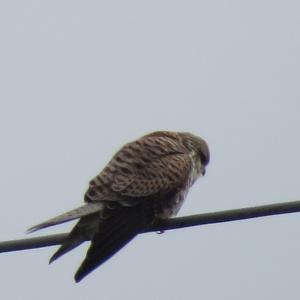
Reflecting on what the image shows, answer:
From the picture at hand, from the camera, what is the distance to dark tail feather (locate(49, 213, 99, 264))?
648 cm

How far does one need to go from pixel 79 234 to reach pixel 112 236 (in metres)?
0.30

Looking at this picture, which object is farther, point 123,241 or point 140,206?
point 140,206

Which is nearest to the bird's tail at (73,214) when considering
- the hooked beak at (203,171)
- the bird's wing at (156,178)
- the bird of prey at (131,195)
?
the bird of prey at (131,195)

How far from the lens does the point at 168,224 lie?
6980mm

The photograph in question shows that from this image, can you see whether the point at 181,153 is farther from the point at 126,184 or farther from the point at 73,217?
the point at 73,217

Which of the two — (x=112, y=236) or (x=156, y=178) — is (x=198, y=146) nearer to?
(x=156, y=178)

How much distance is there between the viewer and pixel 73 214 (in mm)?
6930

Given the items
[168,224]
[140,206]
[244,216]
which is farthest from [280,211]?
[140,206]

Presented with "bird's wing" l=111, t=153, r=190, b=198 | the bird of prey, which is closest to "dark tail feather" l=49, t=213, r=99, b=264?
the bird of prey

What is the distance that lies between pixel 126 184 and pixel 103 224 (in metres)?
0.58

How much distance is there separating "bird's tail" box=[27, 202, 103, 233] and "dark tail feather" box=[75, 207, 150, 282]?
0.47 feet

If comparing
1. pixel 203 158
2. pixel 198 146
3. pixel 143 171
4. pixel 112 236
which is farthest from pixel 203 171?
pixel 112 236

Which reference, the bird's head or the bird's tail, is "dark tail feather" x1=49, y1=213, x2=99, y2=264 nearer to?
the bird's tail

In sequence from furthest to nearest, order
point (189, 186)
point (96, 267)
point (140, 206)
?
point (189, 186), point (140, 206), point (96, 267)
